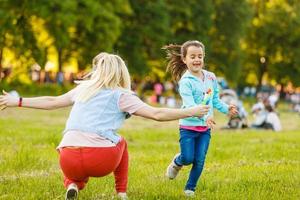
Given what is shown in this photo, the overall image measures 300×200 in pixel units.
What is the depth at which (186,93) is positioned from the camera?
7.99m

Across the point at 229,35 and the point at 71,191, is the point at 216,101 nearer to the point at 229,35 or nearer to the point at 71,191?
the point at 71,191

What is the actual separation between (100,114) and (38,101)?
70cm

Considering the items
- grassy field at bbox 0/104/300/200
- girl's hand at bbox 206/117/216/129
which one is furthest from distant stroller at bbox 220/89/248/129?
girl's hand at bbox 206/117/216/129

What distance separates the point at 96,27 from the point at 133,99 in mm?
41862

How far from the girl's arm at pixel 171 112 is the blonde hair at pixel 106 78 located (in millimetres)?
446

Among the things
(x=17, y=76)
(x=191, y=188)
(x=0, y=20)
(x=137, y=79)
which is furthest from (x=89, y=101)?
(x=137, y=79)

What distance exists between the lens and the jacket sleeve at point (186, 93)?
793 cm

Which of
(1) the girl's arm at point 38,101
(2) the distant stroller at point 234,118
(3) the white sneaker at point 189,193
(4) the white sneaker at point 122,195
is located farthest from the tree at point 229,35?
(1) the girl's arm at point 38,101

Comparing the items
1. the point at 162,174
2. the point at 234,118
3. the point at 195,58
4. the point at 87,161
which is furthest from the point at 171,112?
the point at 234,118

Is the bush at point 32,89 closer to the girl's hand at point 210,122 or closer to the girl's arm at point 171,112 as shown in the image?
the girl's hand at point 210,122

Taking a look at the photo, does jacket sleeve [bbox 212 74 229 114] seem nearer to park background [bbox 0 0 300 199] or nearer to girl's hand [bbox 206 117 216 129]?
girl's hand [bbox 206 117 216 129]

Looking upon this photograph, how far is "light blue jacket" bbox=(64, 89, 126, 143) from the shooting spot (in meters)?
6.67

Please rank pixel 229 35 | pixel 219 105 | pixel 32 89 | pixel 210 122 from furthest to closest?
pixel 229 35, pixel 32 89, pixel 219 105, pixel 210 122

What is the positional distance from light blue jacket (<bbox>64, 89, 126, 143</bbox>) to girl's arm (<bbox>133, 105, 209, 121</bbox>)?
14.0 inches
